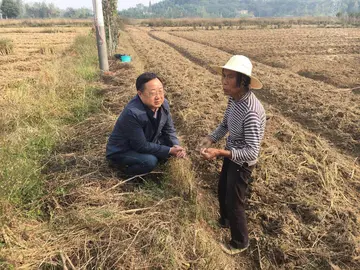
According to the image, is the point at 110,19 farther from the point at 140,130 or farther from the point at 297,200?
the point at 297,200

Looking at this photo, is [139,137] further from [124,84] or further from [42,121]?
[124,84]

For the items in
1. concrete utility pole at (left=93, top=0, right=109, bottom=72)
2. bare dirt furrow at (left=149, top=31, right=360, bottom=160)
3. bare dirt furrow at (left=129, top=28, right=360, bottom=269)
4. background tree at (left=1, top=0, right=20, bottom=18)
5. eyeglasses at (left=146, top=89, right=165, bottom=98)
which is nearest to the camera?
bare dirt furrow at (left=129, top=28, right=360, bottom=269)

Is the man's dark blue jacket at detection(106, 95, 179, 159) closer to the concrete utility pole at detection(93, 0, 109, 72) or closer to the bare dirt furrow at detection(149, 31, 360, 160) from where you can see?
the bare dirt furrow at detection(149, 31, 360, 160)

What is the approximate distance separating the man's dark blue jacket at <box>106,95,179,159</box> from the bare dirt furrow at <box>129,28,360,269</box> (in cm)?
83

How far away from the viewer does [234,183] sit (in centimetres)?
237

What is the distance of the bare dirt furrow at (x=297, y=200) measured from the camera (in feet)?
7.95

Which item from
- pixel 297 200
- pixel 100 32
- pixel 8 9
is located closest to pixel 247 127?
pixel 297 200

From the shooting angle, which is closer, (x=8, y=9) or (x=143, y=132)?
(x=143, y=132)

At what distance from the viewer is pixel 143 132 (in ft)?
9.64

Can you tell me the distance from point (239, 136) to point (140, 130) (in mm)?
1015

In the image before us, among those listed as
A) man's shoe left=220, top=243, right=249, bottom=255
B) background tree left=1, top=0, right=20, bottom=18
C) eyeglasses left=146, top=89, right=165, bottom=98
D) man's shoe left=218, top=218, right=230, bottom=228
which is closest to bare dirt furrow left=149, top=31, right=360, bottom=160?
eyeglasses left=146, top=89, right=165, bottom=98

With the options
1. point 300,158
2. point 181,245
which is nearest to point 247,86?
point 181,245

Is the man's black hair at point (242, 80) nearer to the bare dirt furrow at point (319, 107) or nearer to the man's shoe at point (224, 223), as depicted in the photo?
the man's shoe at point (224, 223)

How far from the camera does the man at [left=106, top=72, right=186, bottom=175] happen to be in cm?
278
